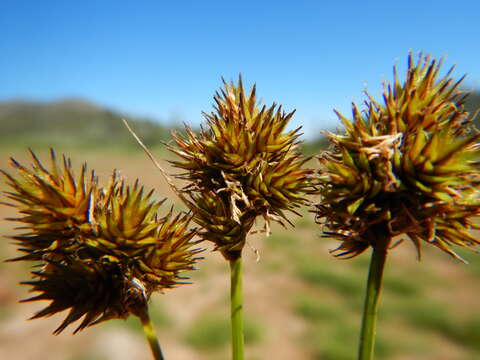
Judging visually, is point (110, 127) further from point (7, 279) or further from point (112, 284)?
point (112, 284)

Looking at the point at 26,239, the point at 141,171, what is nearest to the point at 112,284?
the point at 26,239

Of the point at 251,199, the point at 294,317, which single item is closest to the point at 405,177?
the point at 251,199

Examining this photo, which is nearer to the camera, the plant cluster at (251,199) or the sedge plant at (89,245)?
the plant cluster at (251,199)

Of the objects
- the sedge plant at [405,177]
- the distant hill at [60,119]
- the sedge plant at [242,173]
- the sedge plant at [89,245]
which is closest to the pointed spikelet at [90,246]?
the sedge plant at [89,245]

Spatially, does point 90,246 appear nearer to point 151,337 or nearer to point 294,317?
point 151,337

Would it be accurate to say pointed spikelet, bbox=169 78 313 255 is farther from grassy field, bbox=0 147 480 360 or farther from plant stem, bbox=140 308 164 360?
grassy field, bbox=0 147 480 360

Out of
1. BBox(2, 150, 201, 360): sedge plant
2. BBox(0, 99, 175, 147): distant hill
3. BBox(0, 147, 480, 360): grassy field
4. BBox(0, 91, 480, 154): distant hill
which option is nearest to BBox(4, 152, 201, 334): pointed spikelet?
BBox(2, 150, 201, 360): sedge plant

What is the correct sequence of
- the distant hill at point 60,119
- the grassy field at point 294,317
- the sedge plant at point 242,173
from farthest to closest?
the distant hill at point 60,119 → the grassy field at point 294,317 → the sedge plant at point 242,173

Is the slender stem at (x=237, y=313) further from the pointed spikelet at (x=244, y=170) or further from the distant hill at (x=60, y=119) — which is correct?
the distant hill at (x=60, y=119)
